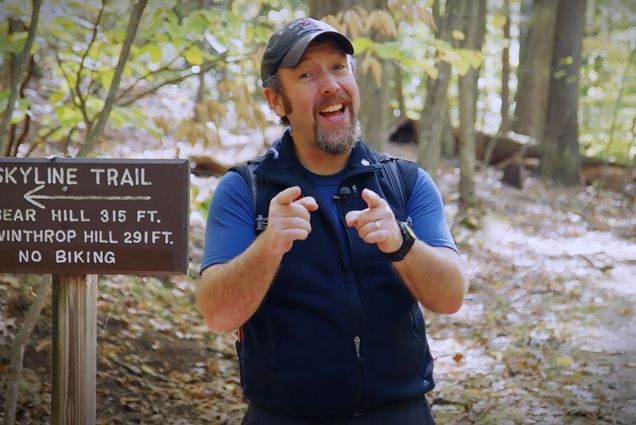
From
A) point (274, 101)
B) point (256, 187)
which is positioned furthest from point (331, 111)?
point (256, 187)

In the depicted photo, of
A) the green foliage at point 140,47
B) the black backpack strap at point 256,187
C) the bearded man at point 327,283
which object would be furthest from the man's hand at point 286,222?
the green foliage at point 140,47

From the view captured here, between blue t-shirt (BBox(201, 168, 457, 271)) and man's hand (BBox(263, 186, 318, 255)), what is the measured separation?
0.24 meters

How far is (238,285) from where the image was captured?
2.13 meters

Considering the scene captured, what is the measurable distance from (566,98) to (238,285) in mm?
16575

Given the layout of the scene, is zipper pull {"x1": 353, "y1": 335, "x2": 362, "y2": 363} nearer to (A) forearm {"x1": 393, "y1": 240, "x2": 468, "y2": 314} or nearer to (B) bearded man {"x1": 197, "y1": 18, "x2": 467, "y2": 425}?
(B) bearded man {"x1": 197, "y1": 18, "x2": 467, "y2": 425}

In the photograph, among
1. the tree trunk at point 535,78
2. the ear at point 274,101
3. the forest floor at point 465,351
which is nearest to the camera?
the ear at point 274,101

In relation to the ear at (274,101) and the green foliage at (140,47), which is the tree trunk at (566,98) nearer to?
the green foliage at (140,47)

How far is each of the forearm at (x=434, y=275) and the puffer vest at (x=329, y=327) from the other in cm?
10

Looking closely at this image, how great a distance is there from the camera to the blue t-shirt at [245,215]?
2270 mm

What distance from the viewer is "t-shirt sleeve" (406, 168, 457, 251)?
234 centimetres

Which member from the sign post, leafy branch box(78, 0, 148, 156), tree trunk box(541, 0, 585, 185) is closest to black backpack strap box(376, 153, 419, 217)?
the sign post

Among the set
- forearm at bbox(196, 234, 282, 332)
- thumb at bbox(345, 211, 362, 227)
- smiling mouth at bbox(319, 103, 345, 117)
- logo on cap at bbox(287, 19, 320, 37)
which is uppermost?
logo on cap at bbox(287, 19, 320, 37)

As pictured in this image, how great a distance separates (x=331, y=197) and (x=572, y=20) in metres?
16.4

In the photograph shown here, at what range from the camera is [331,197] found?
2354mm
